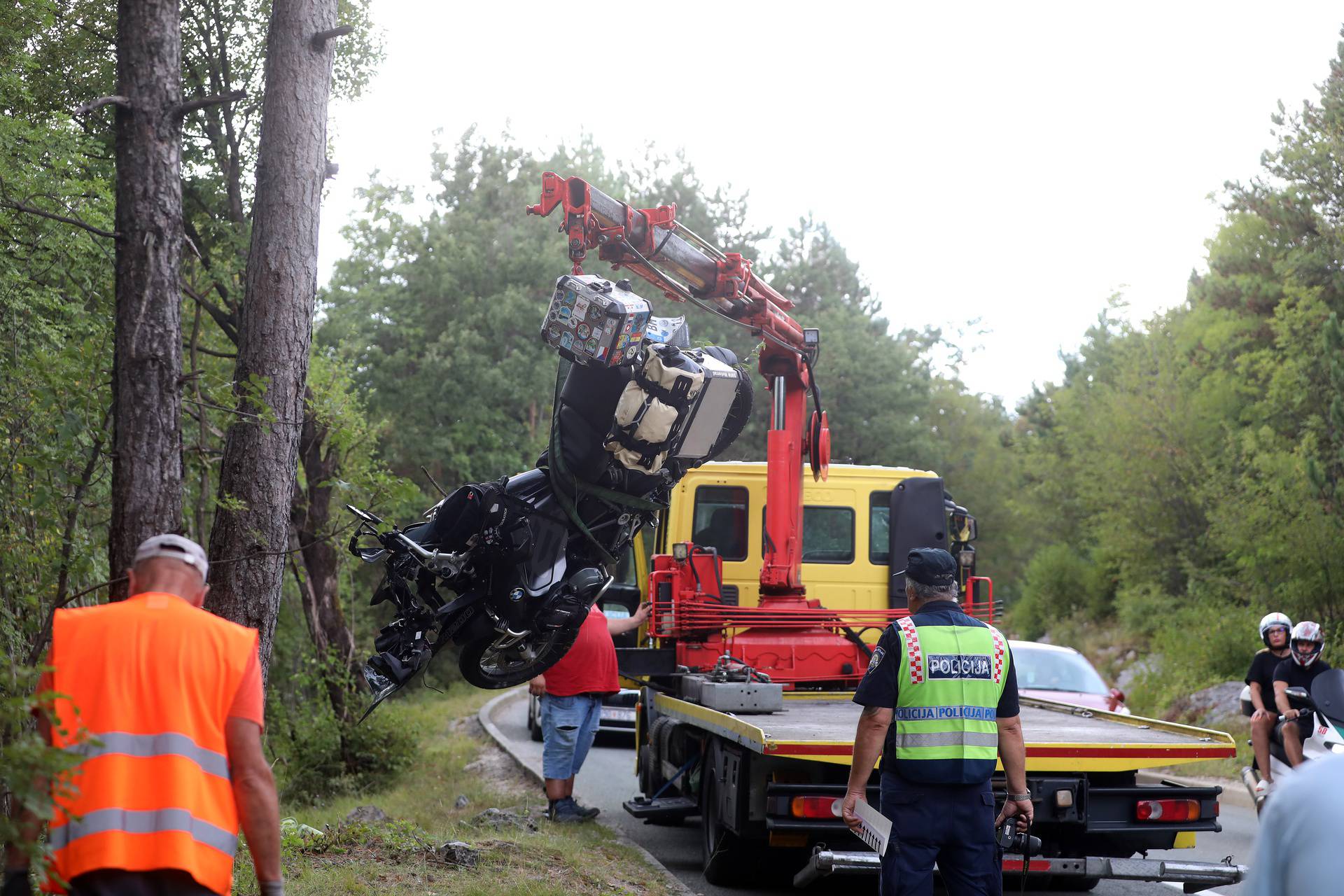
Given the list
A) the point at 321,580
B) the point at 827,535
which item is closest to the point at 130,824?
the point at 827,535

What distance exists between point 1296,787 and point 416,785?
12663 mm

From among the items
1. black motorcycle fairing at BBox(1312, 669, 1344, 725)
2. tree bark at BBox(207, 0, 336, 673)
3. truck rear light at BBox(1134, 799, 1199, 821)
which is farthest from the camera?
black motorcycle fairing at BBox(1312, 669, 1344, 725)

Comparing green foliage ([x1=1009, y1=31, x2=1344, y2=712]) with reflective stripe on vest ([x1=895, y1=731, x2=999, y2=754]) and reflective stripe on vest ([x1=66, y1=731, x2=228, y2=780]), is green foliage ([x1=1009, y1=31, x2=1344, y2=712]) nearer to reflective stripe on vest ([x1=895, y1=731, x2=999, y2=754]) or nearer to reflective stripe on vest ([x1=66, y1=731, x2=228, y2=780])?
reflective stripe on vest ([x1=895, y1=731, x2=999, y2=754])

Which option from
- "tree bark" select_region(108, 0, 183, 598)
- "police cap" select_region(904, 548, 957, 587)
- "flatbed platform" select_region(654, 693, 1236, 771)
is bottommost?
"flatbed platform" select_region(654, 693, 1236, 771)

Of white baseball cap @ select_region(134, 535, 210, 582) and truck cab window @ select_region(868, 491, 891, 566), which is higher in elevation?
truck cab window @ select_region(868, 491, 891, 566)

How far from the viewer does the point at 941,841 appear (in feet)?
17.8

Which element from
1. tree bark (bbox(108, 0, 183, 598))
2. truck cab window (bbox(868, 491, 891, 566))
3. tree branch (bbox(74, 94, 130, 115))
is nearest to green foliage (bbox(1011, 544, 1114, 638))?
truck cab window (bbox(868, 491, 891, 566))

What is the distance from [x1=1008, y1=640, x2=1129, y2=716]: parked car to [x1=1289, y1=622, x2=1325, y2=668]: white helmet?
361 centimetres

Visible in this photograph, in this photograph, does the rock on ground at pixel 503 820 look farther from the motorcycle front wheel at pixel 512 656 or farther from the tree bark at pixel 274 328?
the tree bark at pixel 274 328

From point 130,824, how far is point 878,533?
8.37m

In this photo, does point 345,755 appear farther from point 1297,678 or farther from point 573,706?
point 1297,678

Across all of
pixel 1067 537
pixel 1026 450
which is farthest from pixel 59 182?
pixel 1026 450

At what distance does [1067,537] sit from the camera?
3984 centimetres

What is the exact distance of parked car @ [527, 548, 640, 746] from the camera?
42.2ft
